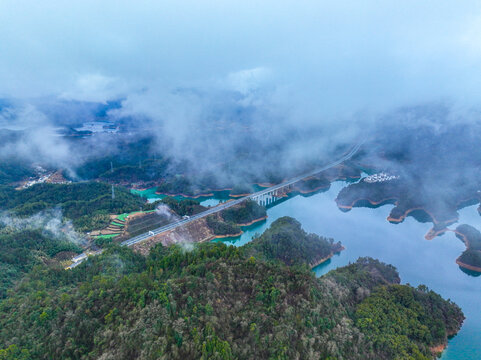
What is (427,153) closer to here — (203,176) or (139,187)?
(203,176)

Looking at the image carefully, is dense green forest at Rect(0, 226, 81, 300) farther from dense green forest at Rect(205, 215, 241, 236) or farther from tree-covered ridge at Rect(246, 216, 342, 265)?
tree-covered ridge at Rect(246, 216, 342, 265)

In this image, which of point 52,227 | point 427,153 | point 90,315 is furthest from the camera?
point 427,153

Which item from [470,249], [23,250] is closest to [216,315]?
[23,250]

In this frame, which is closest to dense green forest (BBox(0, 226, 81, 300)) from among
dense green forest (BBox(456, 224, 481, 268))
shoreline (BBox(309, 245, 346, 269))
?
shoreline (BBox(309, 245, 346, 269))

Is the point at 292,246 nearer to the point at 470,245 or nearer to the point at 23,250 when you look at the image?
the point at 470,245

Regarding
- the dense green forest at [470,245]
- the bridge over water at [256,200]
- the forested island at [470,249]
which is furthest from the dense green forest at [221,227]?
the dense green forest at [470,245]

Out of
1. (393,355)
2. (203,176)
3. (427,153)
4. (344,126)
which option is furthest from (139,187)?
(344,126)
